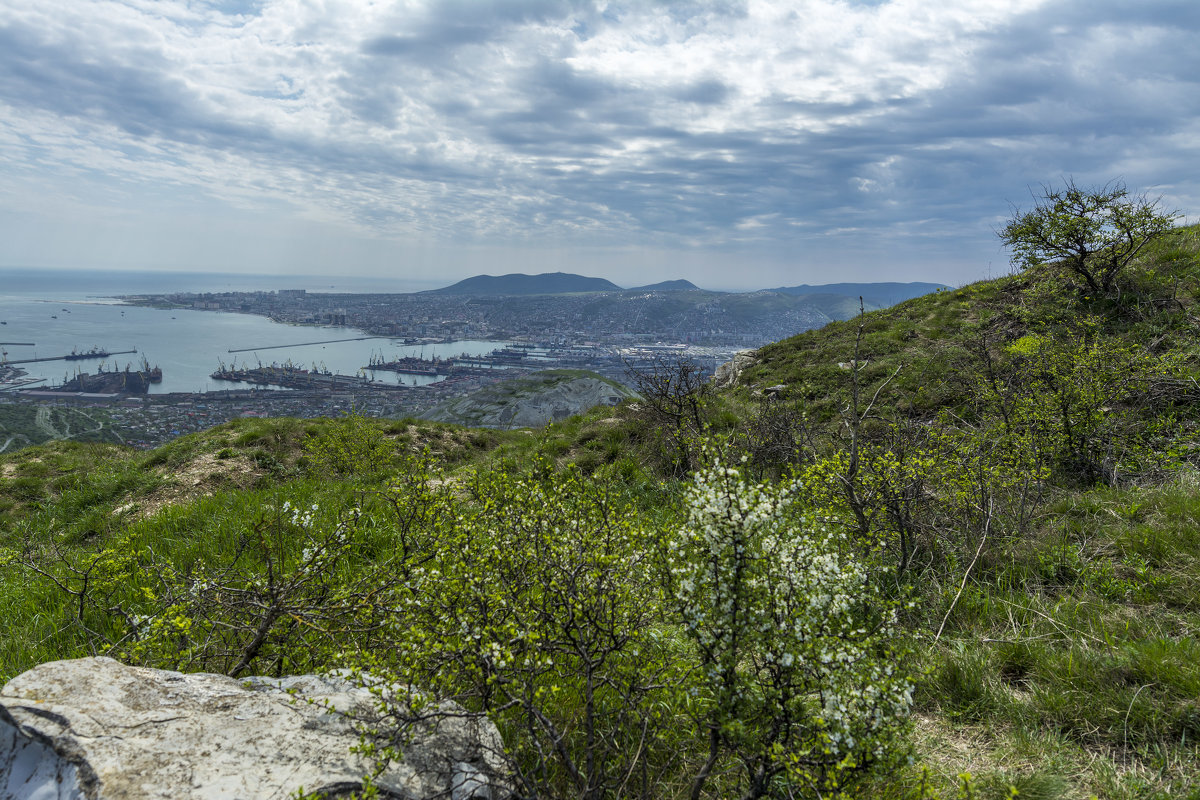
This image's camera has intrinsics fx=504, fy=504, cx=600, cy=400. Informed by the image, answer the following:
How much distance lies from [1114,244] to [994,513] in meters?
11.7

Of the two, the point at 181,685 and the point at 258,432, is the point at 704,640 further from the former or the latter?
Answer: the point at 258,432

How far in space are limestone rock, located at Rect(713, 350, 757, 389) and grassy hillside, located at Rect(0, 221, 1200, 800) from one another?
8.95 metres

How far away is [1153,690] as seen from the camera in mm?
3406

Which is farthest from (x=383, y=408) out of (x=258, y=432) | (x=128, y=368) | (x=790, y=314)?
(x=790, y=314)

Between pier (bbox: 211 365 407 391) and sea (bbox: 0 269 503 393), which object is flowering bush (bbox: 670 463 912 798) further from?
sea (bbox: 0 269 503 393)

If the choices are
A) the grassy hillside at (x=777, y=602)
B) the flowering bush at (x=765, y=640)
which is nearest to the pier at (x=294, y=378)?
the grassy hillside at (x=777, y=602)

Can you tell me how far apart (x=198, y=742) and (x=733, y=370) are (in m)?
18.6

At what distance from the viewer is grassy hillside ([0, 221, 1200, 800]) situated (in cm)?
278

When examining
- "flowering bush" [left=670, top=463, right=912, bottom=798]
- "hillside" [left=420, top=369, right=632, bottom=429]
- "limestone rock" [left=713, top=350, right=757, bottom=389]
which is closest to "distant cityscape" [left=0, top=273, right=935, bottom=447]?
"limestone rock" [left=713, top=350, right=757, bottom=389]

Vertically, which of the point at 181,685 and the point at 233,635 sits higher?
the point at 181,685

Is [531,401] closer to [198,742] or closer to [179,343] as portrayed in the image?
[198,742]

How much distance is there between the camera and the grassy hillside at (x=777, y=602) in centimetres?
278

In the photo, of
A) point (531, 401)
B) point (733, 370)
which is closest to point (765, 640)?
point (733, 370)

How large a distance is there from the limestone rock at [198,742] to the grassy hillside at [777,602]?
0.32 metres
